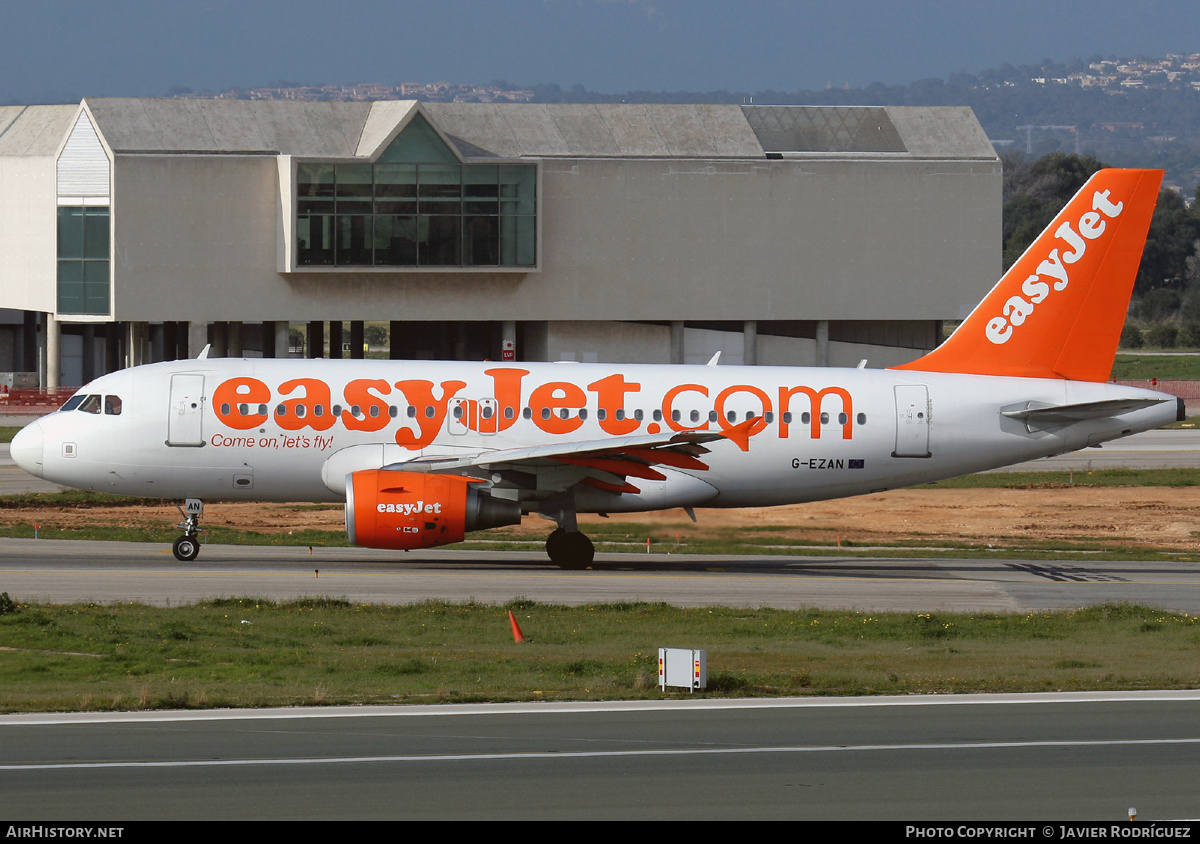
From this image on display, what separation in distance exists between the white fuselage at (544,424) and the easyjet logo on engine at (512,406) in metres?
0.03

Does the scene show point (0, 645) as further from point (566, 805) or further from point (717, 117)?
point (717, 117)

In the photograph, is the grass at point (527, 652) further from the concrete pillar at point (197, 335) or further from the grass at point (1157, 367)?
the grass at point (1157, 367)

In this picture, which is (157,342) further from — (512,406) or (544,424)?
(544,424)

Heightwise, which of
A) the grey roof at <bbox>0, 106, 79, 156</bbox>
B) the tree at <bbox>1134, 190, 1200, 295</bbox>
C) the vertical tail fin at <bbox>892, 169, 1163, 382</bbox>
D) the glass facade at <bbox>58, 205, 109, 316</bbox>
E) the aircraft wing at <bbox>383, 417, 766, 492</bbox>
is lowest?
the aircraft wing at <bbox>383, 417, 766, 492</bbox>

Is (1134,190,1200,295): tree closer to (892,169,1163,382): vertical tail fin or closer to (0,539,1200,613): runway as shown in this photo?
(892,169,1163,382): vertical tail fin

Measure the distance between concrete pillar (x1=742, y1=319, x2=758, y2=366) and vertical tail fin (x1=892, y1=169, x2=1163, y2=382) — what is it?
56.3m

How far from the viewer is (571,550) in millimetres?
33250

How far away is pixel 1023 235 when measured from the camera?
579 feet

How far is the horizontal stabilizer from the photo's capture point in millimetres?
33344

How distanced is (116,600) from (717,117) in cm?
6942

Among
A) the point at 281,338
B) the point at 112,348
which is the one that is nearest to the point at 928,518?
the point at 281,338

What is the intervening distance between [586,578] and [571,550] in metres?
1.65

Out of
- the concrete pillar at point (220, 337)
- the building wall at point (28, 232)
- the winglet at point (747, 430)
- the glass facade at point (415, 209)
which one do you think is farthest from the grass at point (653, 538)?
the concrete pillar at point (220, 337)

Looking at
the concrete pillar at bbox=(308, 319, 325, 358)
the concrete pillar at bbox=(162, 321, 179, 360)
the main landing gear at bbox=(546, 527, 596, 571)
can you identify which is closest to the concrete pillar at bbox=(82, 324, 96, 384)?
the concrete pillar at bbox=(162, 321, 179, 360)
